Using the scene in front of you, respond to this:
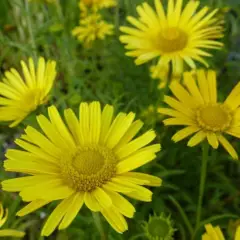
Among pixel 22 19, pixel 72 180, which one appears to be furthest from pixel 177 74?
pixel 22 19

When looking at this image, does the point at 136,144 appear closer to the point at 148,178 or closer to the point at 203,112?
the point at 148,178

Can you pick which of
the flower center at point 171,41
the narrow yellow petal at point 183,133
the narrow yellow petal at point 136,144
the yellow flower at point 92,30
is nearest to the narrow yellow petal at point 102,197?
the narrow yellow petal at point 136,144

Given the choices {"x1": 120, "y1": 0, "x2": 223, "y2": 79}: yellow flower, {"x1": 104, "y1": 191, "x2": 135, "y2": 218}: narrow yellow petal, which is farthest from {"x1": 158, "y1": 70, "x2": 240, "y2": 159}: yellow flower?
{"x1": 104, "y1": 191, "x2": 135, "y2": 218}: narrow yellow petal

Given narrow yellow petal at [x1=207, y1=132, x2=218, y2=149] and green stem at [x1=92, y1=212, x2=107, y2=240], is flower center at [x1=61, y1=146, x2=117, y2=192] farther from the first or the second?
narrow yellow petal at [x1=207, y1=132, x2=218, y2=149]

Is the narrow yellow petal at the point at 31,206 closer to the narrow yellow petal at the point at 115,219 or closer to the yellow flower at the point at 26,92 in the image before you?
the narrow yellow petal at the point at 115,219

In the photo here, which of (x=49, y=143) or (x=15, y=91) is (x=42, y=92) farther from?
(x=49, y=143)

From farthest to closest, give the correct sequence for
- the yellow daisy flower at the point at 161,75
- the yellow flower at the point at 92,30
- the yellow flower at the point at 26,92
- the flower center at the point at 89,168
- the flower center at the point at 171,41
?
the yellow flower at the point at 92,30 < the yellow daisy flower at the point at 161,75 < the flower center at the point at 171,41 < the yellow flower at the point at 26,92 < the flower center at the point at 89,168
